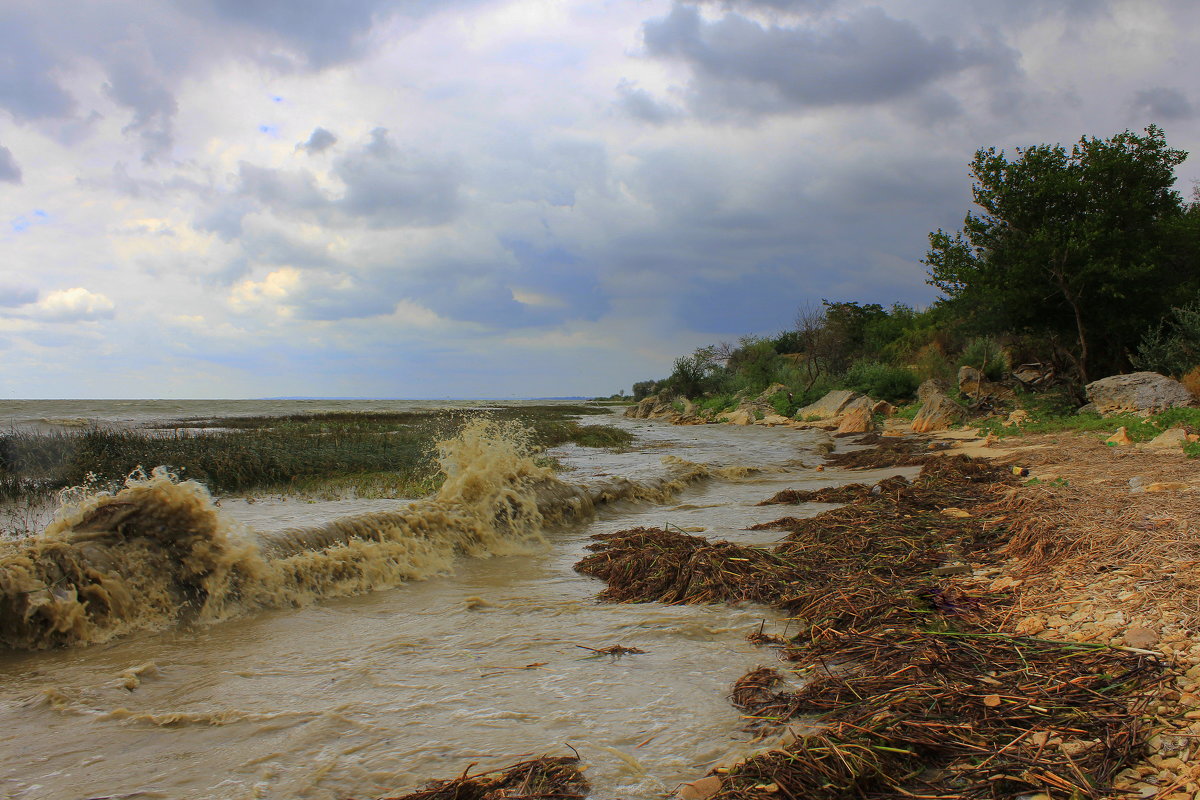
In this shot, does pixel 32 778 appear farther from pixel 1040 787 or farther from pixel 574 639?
pixel 1040 787

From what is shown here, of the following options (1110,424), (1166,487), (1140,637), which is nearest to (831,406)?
(1110,424)

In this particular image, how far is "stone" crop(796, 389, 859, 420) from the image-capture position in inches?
1024

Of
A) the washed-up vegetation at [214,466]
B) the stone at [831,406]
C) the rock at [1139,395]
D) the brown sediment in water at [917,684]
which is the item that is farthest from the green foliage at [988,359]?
the brown sediment in water at [917,684]

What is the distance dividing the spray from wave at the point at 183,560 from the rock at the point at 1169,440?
8.25 metres

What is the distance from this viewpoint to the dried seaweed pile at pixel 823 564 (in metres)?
4.01

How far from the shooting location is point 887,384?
26.7 metres

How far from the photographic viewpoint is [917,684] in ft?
8.98

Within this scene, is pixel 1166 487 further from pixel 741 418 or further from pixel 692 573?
pixel 741 418

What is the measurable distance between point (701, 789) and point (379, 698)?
1.78m

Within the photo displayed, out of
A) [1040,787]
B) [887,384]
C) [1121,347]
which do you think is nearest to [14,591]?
[1040,787]

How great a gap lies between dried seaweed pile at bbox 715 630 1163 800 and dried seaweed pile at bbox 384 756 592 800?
53cm

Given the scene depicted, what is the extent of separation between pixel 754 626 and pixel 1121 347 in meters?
19.0

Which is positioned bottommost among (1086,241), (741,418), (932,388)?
(741,418)

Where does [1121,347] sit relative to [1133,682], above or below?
above
